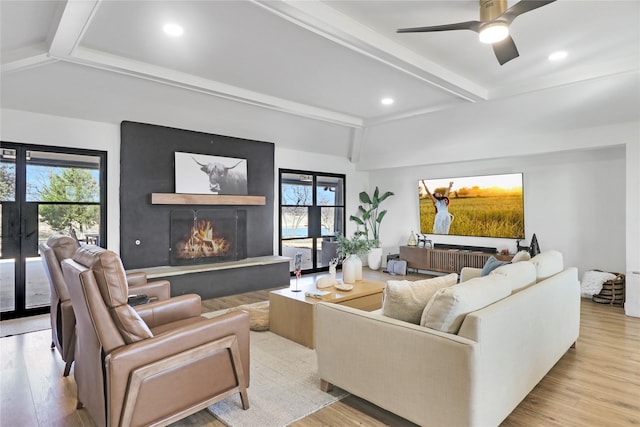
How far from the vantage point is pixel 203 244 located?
6012 millimetres

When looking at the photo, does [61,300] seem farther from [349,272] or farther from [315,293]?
[349,272]

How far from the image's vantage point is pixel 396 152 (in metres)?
7.69

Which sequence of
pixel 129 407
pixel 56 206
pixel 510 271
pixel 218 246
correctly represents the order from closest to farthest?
1. pixel 129 407
2. pixel 510 271
3. pixel 56 206
4. pixel 218 246

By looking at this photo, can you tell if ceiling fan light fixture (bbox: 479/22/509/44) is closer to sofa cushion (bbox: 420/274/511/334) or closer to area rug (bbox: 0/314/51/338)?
sofa cushion (bbox: 420/274/511/334)

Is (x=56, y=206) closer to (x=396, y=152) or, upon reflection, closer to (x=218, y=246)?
(x=218, y=246)

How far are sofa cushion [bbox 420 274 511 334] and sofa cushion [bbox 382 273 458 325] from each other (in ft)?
0.37

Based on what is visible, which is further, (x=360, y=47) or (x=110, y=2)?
(x=360, y=47)

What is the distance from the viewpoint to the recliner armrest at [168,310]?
9.34ft

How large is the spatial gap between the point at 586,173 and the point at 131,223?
275 inches

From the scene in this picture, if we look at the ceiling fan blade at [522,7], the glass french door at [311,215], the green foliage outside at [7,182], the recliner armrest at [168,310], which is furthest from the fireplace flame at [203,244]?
the ceiling fan blade at [522,7]

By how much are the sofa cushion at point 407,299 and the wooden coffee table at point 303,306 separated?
4.20 ft

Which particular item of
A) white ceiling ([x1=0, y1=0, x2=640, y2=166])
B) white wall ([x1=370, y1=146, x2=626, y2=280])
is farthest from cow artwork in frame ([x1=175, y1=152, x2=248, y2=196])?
white wall ([x1=370, y1=146, x2=626, y2=280])

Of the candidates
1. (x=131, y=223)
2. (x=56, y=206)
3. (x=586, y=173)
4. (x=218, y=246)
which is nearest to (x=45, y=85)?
(x=56, y=206)

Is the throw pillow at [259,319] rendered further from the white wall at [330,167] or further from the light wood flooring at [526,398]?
the white wall at [330,167]
